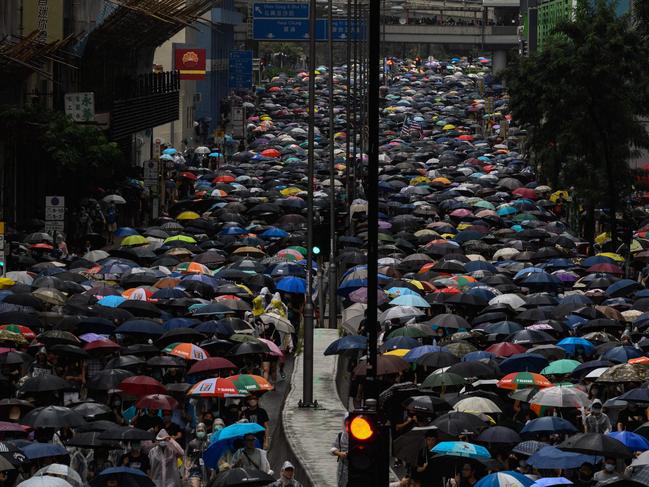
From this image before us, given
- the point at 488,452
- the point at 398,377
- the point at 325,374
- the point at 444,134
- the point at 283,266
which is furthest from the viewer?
the point at 444,134

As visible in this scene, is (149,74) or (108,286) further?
(149,74)

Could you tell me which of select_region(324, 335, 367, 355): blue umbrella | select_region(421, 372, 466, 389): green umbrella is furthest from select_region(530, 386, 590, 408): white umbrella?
select_region(324, 335, 367, 355): blue umbrella

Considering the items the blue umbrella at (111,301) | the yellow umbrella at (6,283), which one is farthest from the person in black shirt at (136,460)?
the yellow umbrella at (6,283)

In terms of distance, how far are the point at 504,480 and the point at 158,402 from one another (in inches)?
251

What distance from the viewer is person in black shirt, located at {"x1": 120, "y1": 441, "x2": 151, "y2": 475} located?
18.5m

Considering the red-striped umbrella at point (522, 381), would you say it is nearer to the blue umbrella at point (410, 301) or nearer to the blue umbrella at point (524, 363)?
the blue umbrella at point (524, 363)

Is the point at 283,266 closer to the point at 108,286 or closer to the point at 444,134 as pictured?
the point at 108,286

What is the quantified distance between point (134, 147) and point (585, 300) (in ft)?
145

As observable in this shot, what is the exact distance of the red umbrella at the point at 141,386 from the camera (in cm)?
2244

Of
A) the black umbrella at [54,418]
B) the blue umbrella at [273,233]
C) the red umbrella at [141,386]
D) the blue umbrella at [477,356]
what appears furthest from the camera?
the blue umbrella at [273,233]

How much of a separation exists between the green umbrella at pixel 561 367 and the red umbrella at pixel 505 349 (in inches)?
51.0

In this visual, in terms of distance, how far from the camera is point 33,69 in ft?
158

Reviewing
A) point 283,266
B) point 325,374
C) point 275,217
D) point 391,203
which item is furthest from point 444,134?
point 325,374

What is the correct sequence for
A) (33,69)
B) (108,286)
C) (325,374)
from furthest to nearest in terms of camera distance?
(33,69), (108,286), (325,374)
